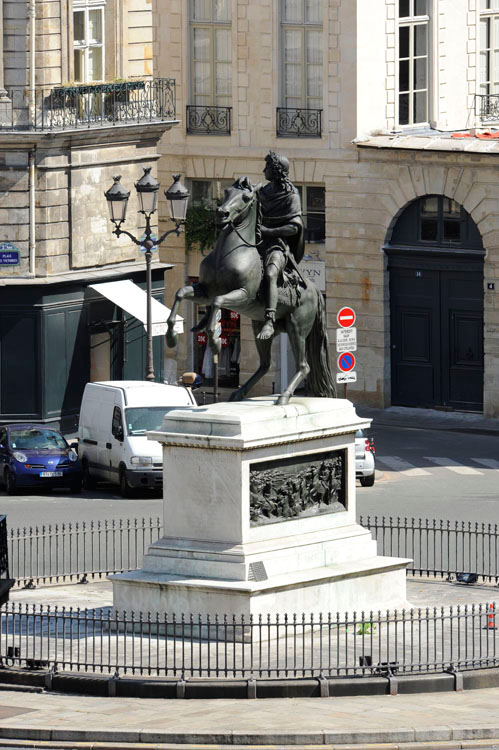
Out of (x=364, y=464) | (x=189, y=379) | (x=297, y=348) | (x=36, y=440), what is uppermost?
(x=297, y=348)

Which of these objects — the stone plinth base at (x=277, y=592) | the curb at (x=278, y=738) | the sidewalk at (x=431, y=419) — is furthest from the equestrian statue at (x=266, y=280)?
the sidewalk at (x=431, y=419)

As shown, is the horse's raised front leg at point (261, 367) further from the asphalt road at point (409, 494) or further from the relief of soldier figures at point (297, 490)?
the asphalt road at point (409, 494)

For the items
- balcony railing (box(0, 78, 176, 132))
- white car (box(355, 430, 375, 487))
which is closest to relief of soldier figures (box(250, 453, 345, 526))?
white car (box(355, 430, 375, 487))

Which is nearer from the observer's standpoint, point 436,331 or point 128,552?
point 128,552

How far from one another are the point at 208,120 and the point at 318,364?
2442cm

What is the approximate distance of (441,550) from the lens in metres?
33.1

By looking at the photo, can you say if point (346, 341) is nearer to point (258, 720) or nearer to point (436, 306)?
point (436, 306)

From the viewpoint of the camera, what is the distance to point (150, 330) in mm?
45188

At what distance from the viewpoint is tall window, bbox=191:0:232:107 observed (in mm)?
54062

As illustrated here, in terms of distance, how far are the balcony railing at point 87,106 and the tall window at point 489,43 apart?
7.97 metres

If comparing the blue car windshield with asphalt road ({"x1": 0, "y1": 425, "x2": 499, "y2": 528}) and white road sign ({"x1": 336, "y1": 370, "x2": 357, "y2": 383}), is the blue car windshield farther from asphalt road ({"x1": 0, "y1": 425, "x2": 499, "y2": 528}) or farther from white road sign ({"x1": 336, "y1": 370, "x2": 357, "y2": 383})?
white road sign ({"x1": 336, "y1": 370, "x2": 357, "y2": 383})

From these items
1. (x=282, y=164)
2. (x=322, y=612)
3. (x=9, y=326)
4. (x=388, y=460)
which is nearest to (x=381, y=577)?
(x=322, y=612)

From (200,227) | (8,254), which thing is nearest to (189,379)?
(8,254)

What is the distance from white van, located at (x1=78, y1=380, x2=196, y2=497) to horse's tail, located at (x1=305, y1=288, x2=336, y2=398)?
10171mm
